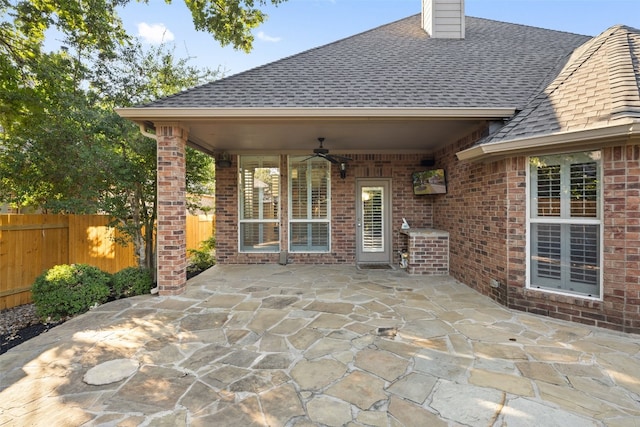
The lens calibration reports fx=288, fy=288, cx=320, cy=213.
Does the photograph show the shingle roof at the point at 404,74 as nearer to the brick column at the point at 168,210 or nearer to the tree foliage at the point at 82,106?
the brick column at the point at 168,210

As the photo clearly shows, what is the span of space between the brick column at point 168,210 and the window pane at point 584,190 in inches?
210

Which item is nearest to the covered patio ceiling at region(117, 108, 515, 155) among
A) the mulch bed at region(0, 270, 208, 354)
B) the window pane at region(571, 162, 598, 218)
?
the window pane at region(571, 162, 598, 218)

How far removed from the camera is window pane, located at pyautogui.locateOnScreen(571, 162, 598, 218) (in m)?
3.32

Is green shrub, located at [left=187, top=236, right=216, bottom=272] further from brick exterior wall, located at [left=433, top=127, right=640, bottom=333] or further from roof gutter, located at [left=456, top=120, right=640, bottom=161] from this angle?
roof gutter, located at [left=456, top=120, right=640, bottom=161]

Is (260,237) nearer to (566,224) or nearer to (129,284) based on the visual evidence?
(129,284)

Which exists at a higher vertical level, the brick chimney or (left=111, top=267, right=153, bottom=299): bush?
the brick chimney

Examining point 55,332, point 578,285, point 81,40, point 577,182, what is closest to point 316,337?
point 55,332

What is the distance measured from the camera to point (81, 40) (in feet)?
18.2

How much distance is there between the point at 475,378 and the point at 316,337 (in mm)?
1461

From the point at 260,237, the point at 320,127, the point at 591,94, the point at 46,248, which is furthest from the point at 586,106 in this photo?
the point at 46,248

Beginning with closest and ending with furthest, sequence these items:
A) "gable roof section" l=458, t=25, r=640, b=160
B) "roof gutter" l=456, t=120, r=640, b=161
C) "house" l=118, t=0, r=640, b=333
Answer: "roof gutter" l=456, t=120, r=640, b=161 < "gable roof section" l=458, t=25, r=640, b=160 < "house" l=118, t=0, r=640, b=333

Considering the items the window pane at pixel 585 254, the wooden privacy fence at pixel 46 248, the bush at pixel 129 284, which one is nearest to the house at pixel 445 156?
the window pane at pixel 585 254

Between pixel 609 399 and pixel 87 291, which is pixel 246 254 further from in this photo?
pixel 609 399

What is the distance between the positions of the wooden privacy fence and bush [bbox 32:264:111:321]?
1151 millimetres
